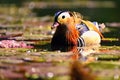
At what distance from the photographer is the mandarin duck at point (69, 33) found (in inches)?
418

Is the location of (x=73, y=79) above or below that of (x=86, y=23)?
below

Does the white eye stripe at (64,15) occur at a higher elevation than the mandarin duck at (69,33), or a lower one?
higher

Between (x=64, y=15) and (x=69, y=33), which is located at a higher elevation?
(x=64, y=15)

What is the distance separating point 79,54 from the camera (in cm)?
946

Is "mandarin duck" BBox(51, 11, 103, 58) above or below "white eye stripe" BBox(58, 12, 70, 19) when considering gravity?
below

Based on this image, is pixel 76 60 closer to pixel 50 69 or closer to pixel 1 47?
pixel 50 69

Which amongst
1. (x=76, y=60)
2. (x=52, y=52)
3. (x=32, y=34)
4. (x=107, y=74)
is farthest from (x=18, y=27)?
(x=107, y=74)

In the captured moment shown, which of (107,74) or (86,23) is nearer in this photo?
(107,74)

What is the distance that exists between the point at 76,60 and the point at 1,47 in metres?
2.41

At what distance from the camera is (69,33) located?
10.6 m

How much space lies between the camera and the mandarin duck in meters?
10.6

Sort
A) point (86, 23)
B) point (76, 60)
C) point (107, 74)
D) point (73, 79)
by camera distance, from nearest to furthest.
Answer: point (73, 79) < point (107, 74) < point (76, 60) < point (86, 23)

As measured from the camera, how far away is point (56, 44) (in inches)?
430

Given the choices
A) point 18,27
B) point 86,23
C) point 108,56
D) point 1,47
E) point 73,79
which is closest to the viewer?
point 73,79
